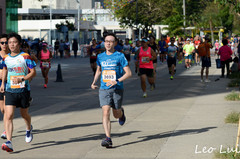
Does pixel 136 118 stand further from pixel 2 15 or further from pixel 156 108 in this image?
→ pixel 2 15

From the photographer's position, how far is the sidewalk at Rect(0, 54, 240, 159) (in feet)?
26.8

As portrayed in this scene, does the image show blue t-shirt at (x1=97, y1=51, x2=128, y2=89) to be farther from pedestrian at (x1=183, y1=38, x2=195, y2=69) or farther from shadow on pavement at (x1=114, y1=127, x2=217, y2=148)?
pedestrian at (x1=183, y1=38, x2=195, y2=69)

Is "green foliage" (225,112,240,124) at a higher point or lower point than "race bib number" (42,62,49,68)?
lower

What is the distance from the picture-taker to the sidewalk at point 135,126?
8.18 meters

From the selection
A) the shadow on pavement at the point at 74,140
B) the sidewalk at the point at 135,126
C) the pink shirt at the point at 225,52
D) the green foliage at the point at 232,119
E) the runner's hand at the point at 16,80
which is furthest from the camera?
the pink shirt at the point at 225,52

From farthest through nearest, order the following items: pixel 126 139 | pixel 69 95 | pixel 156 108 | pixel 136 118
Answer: pixel 69 95
pixel 156 108
pixel 136 118
pixel 126 139

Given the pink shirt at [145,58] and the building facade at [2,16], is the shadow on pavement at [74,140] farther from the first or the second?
the building facade at [2,16]

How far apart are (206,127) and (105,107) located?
2.58 meters

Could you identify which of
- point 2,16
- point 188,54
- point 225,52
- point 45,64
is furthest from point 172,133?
point 2,16

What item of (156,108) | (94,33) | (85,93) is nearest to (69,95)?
(85,93)

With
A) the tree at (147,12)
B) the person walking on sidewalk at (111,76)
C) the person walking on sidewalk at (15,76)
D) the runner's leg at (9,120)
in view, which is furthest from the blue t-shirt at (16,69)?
the tree at (147,12)

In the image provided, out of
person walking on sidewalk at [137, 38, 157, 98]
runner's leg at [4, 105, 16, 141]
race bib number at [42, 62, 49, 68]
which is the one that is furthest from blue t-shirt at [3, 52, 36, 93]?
race bib number at [42, 62, 49, 68]

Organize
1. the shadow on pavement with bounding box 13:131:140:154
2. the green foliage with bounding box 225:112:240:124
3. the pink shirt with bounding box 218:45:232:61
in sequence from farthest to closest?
the pink shirt with bounding box 218:45:232:61, the green foliage with bounding box 225:112:240:124, the shadow on pavement with bounding box 13:131:140:154

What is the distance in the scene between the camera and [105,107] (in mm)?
8578
